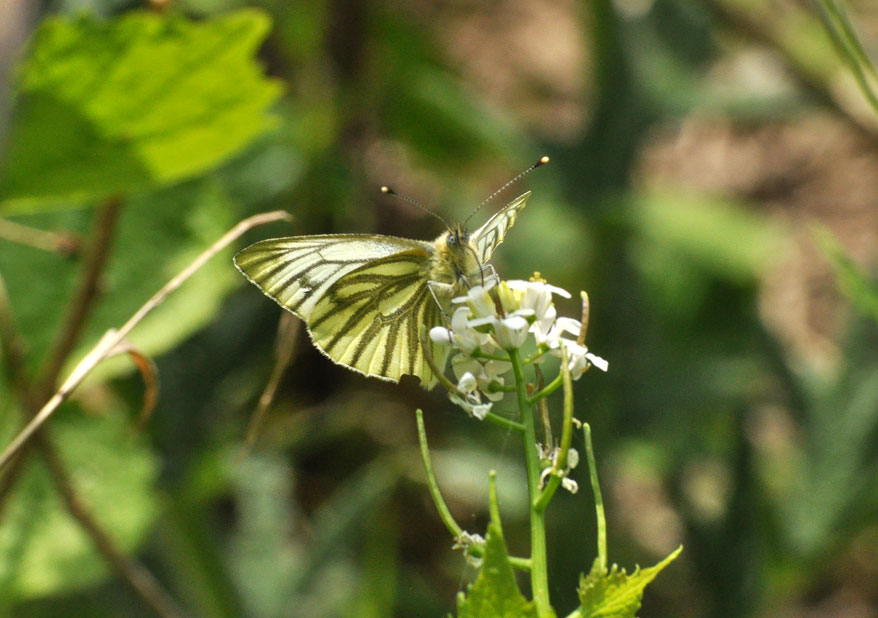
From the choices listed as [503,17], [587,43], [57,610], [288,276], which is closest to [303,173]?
[587,43]

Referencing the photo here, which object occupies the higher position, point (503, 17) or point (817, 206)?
point (503, 17)

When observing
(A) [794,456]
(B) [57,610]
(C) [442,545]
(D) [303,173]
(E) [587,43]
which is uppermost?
(E) [587,43]

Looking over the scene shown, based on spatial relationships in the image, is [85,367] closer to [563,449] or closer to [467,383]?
[467,383]

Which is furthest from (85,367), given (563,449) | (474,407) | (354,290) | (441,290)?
(563,449)

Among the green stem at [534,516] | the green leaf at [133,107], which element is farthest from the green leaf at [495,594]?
the green leaf at [133,107]

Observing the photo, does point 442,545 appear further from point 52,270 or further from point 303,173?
point 52,270

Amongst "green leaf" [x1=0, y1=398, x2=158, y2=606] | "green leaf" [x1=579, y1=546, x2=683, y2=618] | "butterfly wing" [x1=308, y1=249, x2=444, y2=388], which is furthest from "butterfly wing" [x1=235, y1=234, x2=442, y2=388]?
"green leaf" [x1=0, y1=398, x2=158, y2=606]
